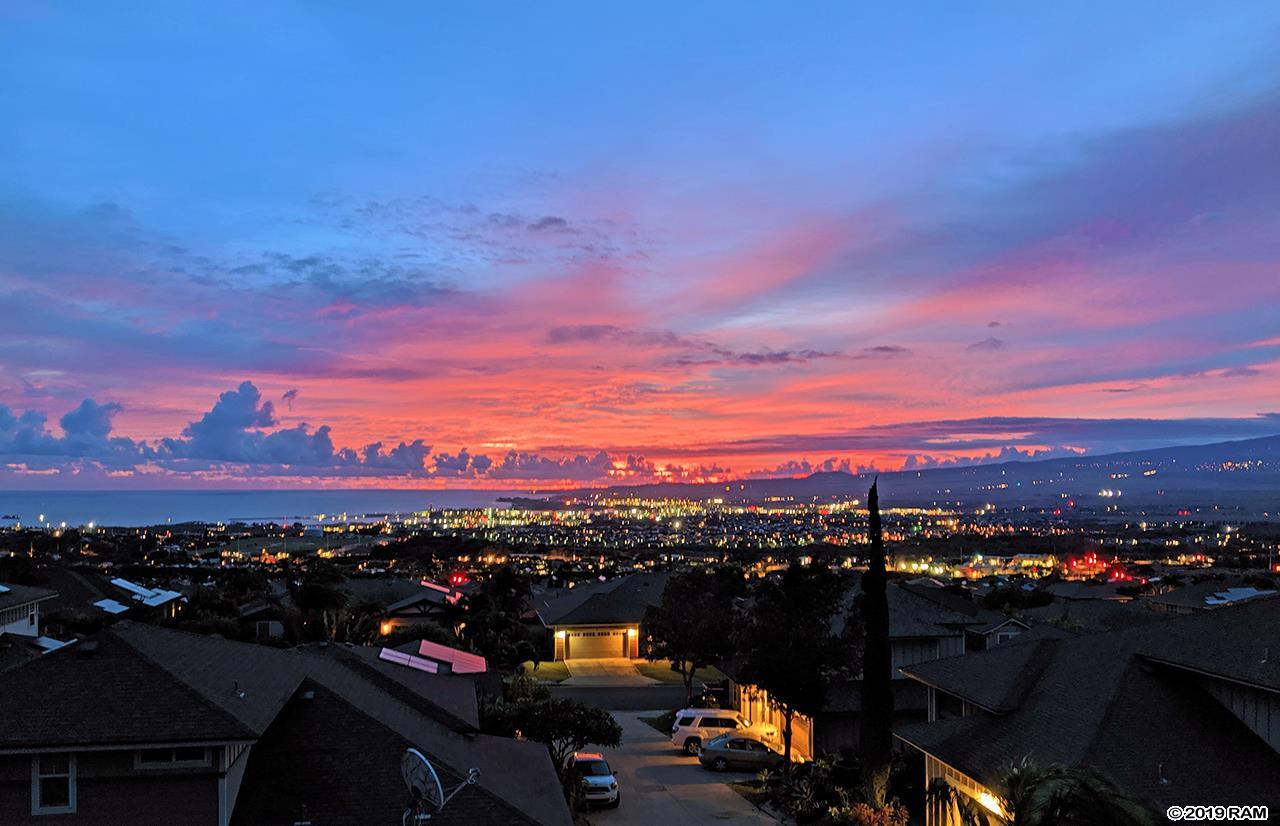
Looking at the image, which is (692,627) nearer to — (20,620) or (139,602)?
(20,620)

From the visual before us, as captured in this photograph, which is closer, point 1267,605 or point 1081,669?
point 1267,605

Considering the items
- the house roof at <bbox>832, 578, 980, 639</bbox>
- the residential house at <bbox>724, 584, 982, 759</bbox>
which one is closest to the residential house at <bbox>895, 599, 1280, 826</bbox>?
the residential house at <bbox>724, 584, 982, 759</bbox>

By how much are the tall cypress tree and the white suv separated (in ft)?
26.1

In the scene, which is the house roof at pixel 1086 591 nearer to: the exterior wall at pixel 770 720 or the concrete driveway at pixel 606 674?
the concrete driveway at pixel 606 674

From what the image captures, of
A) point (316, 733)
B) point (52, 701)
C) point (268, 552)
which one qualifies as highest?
point (52, 701)

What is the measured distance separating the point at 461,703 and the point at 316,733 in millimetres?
6375

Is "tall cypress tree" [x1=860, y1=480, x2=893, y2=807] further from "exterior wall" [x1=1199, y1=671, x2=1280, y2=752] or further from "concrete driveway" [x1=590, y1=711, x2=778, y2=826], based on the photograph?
"exterior wall" [x1=1199, y1=671, x2=1280, y2=752]

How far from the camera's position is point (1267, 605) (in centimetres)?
1858

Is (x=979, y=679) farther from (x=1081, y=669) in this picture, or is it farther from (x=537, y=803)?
(x=537, y=803)

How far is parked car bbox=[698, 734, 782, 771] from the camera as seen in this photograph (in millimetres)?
29844

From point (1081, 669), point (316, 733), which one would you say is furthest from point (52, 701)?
point (1081, 669)

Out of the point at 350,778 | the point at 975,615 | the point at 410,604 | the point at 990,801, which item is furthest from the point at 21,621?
the point at 975,615

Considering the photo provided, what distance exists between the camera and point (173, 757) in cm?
1390

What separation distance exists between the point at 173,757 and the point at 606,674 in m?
39.2
